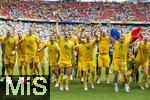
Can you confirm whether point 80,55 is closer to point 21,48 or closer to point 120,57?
point 120,57

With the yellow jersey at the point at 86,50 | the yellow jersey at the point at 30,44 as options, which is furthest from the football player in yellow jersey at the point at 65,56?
the yellow jersey at the point at 30,44

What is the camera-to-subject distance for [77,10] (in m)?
65.4

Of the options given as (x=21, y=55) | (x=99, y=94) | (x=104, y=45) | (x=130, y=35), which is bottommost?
(x=99, y=94)

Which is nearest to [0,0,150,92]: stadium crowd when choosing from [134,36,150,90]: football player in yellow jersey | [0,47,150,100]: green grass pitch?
[134,36,150,90]: football player in yellow jersey

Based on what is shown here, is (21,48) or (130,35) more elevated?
(130,35)

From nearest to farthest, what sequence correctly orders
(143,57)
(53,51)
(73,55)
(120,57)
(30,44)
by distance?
(120,57) < (53,51) < (30,44) < (143,57) < (73,55)

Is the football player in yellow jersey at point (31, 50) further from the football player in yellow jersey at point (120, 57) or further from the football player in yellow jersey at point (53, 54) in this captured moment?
the football player in yellow jersey at point (120, 57)

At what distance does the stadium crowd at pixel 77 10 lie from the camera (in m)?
62.0

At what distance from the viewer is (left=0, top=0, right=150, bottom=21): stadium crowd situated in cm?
6203

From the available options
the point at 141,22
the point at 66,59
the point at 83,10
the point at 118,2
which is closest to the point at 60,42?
the point at 66,59

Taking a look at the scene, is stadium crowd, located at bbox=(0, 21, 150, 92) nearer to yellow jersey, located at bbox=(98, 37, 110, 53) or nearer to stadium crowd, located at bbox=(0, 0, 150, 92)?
stadium crowd, located at bbox=(0, 0, 150, 92)

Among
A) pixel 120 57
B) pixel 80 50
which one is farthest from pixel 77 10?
pixel 120 57

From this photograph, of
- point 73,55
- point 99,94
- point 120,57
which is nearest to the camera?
point 99,94

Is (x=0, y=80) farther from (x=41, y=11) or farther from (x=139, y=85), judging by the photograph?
(x=41, y=11)
